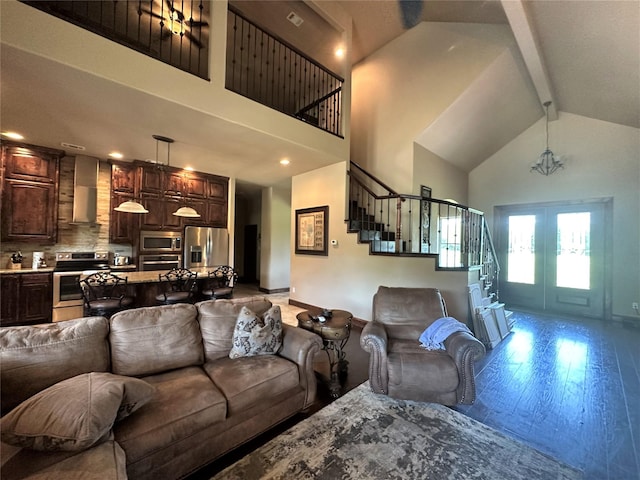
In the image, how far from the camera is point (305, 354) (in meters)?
2.05

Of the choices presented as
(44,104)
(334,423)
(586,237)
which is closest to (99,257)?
(44,104)

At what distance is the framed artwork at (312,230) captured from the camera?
5.11 m

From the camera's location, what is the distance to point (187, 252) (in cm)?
557

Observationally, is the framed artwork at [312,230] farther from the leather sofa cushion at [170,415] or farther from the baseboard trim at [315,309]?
the leather sofa cushion at [170,415]

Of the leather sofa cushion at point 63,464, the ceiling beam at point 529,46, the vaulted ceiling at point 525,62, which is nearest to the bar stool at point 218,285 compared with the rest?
the vaulted ceiling at point 525,62

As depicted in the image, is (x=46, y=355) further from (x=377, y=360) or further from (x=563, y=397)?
(x=563, y=397)

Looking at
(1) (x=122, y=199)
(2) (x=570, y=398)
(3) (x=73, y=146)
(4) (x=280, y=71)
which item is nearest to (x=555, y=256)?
(2) (x=570, y=398)

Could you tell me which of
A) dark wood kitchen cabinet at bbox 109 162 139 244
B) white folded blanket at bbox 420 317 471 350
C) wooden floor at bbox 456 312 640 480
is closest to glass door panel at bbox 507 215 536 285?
wooden floor at bbox 456 312 640 480

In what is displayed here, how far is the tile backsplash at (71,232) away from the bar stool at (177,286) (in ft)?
6.83

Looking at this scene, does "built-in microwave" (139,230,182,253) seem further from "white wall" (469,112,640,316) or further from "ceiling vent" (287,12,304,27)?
"white wall" (469,112,640,316)

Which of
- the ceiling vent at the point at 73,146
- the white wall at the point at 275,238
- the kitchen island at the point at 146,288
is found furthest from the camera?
the white wall at the point at 275,238

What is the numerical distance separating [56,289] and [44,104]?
2.61 m

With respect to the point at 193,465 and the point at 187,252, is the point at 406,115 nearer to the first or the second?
the point at 187,252

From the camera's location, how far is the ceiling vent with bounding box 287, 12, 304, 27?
4.72 metres
